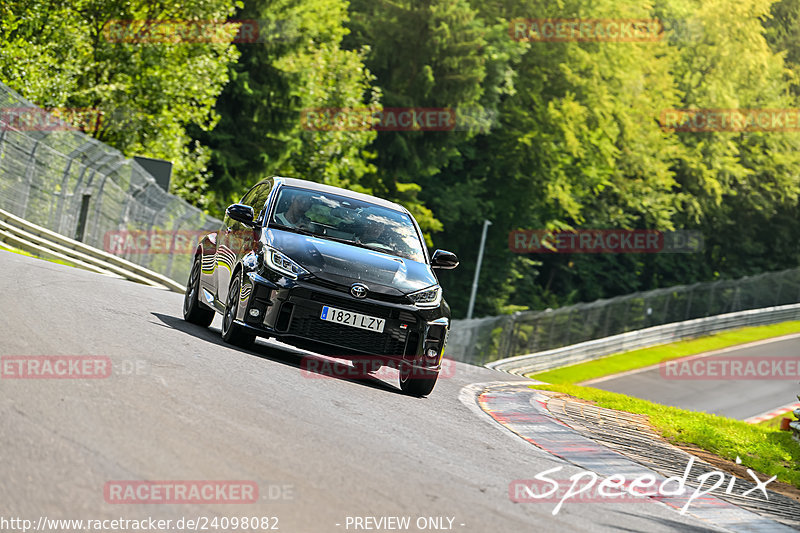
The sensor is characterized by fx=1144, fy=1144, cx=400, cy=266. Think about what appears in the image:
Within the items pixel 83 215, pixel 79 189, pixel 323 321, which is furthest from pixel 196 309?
pixel 83 215

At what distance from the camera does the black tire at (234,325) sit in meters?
10.7

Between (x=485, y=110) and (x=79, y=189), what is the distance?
31877mm

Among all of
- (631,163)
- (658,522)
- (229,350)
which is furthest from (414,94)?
(658,522)

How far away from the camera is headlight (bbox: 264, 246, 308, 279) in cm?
1022

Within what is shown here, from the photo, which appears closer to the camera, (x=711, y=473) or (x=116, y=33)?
(x=711, y=473)

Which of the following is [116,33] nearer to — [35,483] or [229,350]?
[229,350]

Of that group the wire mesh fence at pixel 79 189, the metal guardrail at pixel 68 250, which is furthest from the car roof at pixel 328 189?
the wire mesh fence at pixel 79 189

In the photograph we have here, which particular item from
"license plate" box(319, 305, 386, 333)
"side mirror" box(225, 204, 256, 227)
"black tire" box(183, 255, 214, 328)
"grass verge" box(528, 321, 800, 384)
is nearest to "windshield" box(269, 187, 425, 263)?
"side mirror" box(225, 204, 256, 227)

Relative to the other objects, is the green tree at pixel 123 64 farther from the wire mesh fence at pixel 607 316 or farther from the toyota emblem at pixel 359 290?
the toyota emblem at pixel 359 290

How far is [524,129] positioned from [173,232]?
106 feet

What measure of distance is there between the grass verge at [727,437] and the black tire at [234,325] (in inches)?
172

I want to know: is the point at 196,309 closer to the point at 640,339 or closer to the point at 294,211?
the point at 294,211

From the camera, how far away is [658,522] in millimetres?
6926

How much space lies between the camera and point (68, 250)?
22047mm
